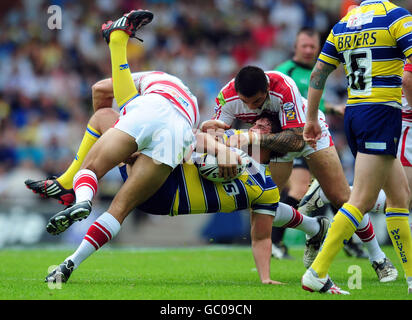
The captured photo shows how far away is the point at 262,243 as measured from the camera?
598 centimetres

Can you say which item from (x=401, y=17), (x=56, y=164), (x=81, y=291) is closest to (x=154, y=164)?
(x=81, y=291)

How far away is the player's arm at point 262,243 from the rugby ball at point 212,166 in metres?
0.45

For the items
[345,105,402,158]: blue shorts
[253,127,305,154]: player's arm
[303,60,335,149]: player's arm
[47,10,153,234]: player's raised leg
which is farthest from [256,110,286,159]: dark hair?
[345,105,402,158]: blue shorts

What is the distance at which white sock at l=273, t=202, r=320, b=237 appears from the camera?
6480mm

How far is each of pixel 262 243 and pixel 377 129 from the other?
1.59 metres

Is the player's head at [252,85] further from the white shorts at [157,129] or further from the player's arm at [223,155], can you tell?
the white shorts at [157,129]

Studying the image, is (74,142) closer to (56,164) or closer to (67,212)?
(56,164)

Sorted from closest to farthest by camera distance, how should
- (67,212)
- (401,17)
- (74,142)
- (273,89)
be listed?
(401,17)
(67,212)
(273,89)
(74,142)

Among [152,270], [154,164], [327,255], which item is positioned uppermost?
[154,164]

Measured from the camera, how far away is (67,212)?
17.0 ft

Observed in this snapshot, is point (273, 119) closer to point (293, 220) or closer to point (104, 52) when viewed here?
point (293, 220)

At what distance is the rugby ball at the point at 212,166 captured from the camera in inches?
230

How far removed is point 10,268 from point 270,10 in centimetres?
1162

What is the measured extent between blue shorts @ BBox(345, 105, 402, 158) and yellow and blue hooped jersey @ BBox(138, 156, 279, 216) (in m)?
1.24
